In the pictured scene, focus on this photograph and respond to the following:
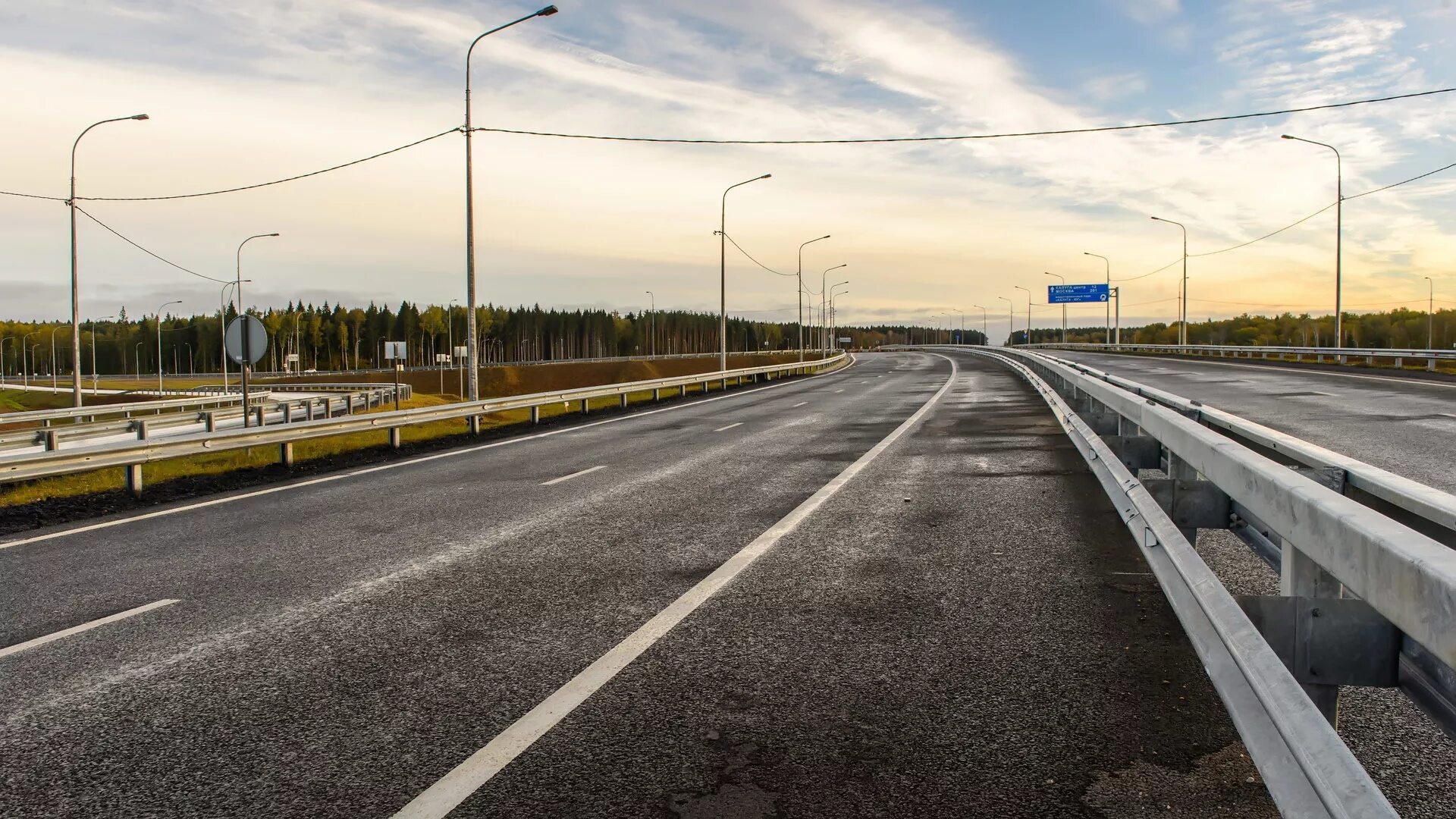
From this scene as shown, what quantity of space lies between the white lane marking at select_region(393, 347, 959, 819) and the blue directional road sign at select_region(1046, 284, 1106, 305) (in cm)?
9506

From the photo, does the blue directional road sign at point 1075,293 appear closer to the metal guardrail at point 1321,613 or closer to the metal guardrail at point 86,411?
the metal guardrail at point 86,411

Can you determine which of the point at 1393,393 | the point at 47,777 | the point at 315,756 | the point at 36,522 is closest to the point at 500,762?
the point at 315,756

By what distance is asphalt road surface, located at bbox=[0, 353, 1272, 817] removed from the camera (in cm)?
336

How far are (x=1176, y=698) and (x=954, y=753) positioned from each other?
3.84 ft

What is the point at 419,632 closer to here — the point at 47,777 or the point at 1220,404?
the point at 47,777

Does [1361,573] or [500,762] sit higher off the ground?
[1361,573]

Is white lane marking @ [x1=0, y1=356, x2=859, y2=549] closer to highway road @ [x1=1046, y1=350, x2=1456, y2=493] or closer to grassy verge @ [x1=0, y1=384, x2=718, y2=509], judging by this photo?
grassy verge @ [x1=0, y1=384, x2=718, y2=509]

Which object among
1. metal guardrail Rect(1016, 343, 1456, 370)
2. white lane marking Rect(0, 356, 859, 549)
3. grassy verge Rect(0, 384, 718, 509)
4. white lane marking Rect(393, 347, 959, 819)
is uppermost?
metal guardrail Rect(1016, 343, 1456, 370)

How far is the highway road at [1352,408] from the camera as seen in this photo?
11.3 m

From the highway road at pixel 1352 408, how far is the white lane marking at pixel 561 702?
7204 mm

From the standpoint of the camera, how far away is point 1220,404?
65.3 feet

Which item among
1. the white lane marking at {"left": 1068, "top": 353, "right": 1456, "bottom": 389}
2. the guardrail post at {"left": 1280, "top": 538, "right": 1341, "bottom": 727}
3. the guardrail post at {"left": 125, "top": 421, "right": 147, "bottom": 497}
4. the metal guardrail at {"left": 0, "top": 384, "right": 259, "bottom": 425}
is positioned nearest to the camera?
the guardrail post at {"left": 1280, "top": 538, "right": 1341, "bottom": 727}

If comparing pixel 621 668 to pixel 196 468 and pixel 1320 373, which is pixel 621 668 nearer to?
pixel 196 468

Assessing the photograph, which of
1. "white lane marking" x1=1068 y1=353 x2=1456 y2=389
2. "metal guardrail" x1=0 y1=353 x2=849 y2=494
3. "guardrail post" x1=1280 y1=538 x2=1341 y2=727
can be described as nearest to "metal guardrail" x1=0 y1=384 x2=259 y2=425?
"metal guardrail" x1=0 y1=353 x2=849 y2=494
